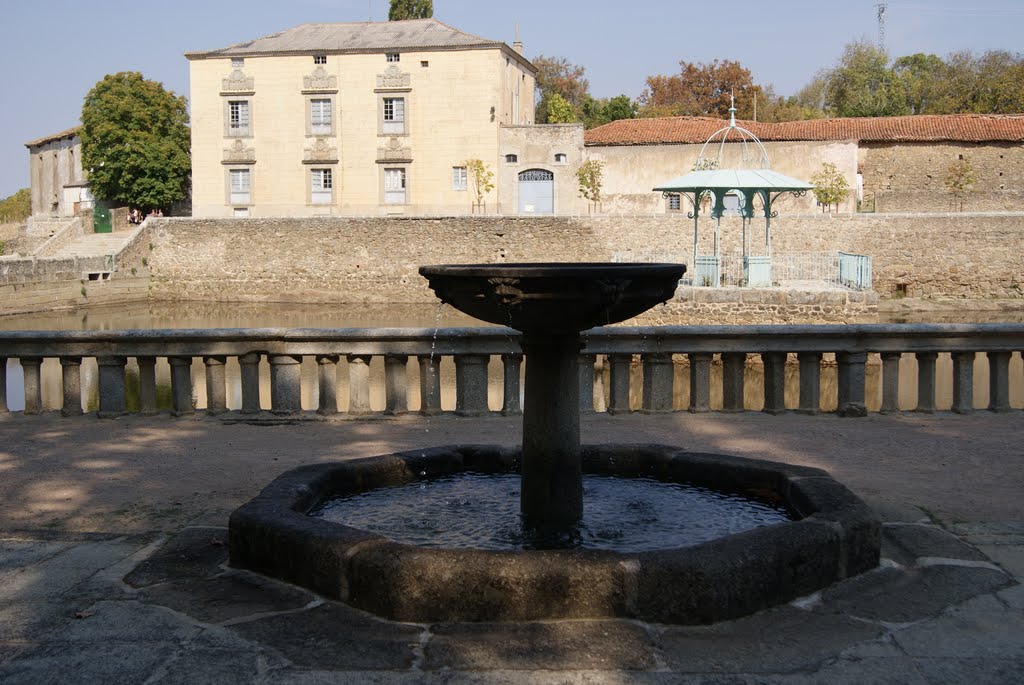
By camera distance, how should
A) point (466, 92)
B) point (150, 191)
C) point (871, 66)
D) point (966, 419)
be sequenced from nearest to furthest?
1. point (966, 419)
2. point (466, 92)
3. point (150, 191)
4. point (871, 66)

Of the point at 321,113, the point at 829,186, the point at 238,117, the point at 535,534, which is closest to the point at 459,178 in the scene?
the point at 321,113

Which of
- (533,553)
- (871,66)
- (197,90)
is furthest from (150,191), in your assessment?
(533,553)

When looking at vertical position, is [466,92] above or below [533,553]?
above

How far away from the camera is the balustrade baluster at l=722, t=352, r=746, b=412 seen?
8625 mm

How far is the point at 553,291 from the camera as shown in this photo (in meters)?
4.45

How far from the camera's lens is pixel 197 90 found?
45062mm

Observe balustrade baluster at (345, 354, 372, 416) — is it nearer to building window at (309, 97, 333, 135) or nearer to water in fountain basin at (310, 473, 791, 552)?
water in fountain basin at (310, 473, 791, 552)

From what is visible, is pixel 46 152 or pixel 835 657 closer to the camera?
pixel 835 657

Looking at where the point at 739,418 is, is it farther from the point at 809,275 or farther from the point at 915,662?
the point at 809,275

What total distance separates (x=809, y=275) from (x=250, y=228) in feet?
69.2

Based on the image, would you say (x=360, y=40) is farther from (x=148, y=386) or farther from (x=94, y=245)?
(x=148, y=386)

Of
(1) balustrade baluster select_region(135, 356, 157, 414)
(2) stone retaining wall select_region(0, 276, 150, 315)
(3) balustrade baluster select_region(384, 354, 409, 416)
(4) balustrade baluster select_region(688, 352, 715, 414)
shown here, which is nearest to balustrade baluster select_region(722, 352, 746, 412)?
(4) balustrade baluster select_region(688, 352, 715, 414)

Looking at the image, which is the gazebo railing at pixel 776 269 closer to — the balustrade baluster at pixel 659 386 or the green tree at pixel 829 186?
the green tree at pixel 829 186

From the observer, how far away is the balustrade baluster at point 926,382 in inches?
339
